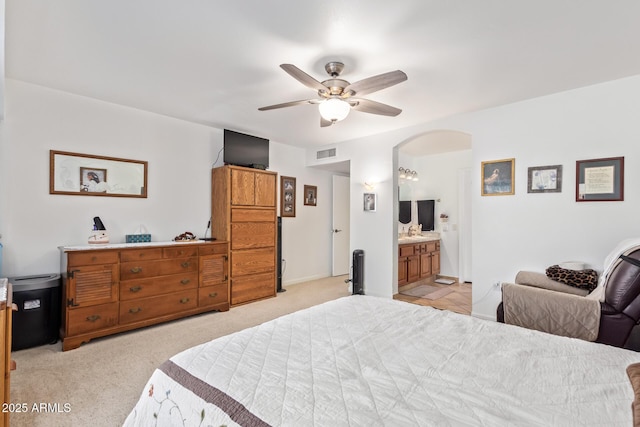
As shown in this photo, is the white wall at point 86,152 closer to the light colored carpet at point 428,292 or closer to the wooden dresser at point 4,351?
the wooden dresser at point 4,351

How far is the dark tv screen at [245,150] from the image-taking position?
4375mm

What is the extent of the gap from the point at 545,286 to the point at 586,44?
207 centimetres

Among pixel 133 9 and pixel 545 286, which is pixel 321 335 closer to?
pixel 133 9

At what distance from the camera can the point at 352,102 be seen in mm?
2723

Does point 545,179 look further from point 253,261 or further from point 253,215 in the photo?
point 253,261

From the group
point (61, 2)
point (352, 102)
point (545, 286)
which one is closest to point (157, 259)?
point (61, 2)

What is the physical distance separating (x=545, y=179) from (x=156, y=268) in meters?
4.41

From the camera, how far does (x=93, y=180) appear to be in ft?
11.4

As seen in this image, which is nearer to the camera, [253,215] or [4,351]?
[4,351]

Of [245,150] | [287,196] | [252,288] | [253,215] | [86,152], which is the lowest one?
[252,288]

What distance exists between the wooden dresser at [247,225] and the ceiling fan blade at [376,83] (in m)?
2.40

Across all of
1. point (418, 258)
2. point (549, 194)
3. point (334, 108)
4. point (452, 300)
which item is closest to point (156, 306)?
point (334, 108)

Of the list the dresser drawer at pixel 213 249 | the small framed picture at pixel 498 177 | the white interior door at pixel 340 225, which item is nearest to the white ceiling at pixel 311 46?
the small framed picture at pixel 498 177

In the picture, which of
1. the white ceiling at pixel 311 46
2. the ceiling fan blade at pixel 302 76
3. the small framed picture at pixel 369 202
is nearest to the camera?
the white ceiling at pixel 311 46
